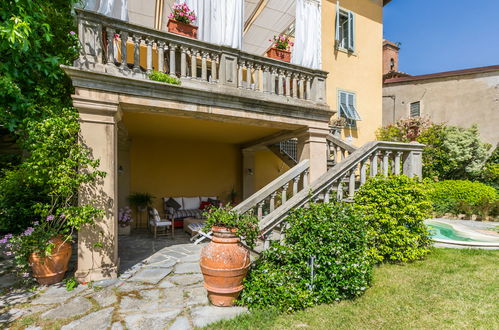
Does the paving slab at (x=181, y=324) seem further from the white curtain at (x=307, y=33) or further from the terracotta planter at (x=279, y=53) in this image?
the terracotta planter at (x=279, y=53)

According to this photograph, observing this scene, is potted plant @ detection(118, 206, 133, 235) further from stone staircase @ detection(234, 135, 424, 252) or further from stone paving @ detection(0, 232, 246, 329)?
stone staircase @ detection(234, 135, 424, 252)

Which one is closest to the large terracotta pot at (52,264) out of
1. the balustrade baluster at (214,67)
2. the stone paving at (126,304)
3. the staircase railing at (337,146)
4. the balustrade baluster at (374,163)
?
the stone paving at (126,304)

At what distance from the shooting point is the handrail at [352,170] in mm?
4486

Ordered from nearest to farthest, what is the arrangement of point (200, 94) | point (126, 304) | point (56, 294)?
1. point (126, 304)
2. point (56, 294)
3. point (200, 94)

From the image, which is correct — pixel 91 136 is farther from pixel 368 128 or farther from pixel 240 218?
pixel 368 128

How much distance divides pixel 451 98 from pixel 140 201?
16.3 metres

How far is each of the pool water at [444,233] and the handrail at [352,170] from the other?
2260mm

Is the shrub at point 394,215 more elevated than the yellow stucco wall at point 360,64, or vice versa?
the yellow stucco wall at point 360,64

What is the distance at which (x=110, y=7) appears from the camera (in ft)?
14.4

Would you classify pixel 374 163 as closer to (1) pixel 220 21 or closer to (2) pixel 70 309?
(1) pixel 220 21

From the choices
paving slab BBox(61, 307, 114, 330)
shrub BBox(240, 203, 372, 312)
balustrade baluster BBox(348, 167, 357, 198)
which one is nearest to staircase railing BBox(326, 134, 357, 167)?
balustrade baluster BBox(348, 167, 357, 198)

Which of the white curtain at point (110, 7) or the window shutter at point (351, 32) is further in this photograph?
the window shutter at point (351, 32)

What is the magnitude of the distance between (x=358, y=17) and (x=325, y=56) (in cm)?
286

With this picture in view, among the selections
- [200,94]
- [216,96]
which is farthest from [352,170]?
[200,94]
